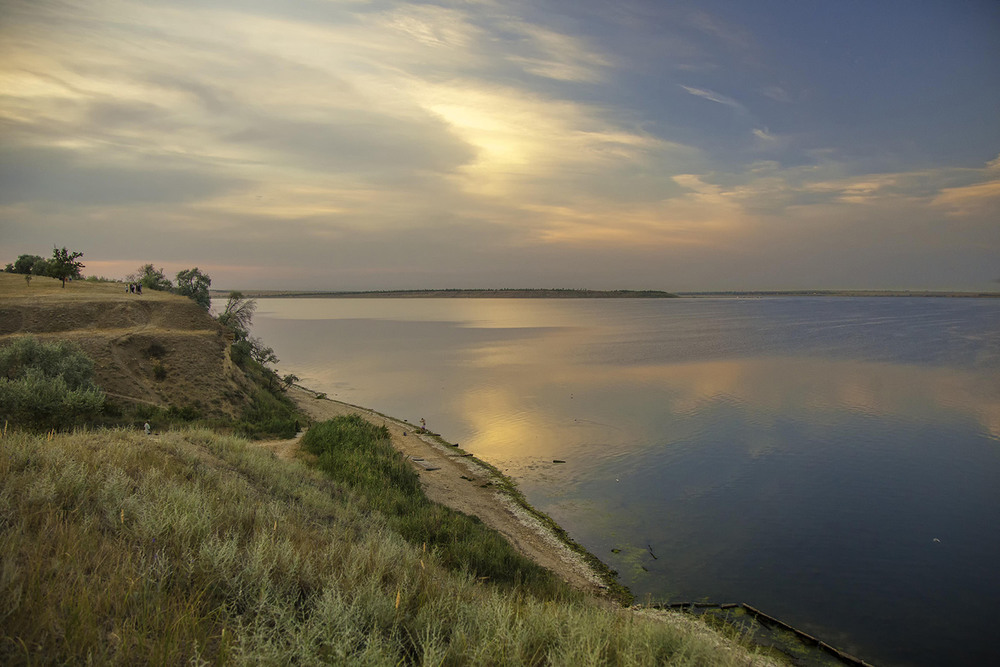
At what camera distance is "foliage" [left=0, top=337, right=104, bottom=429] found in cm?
1386

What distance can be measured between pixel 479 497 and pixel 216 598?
633 inches

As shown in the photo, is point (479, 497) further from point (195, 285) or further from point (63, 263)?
point (195, 285)

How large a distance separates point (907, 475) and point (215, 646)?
2658 centimetres

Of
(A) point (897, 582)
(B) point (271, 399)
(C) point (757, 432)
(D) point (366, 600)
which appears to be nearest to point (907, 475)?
(C) point (757, 432)

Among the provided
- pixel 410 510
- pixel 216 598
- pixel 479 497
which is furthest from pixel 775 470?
pixel 216 598

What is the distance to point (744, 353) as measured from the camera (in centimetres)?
6091

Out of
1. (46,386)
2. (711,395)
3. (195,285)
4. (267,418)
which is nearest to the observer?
(46,386)

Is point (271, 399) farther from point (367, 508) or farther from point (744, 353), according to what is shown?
point (744, 353)

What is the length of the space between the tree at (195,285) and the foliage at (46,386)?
45855 millimetres

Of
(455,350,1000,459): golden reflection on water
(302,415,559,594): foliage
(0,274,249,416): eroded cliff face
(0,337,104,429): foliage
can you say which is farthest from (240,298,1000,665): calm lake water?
(0,337,104,429): foliage

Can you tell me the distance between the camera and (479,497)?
1970 cm

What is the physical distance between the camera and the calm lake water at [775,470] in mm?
13000

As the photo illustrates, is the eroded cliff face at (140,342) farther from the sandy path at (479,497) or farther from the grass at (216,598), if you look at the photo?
the grass at (216,598)

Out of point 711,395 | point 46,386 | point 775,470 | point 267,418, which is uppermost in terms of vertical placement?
point 46,386
